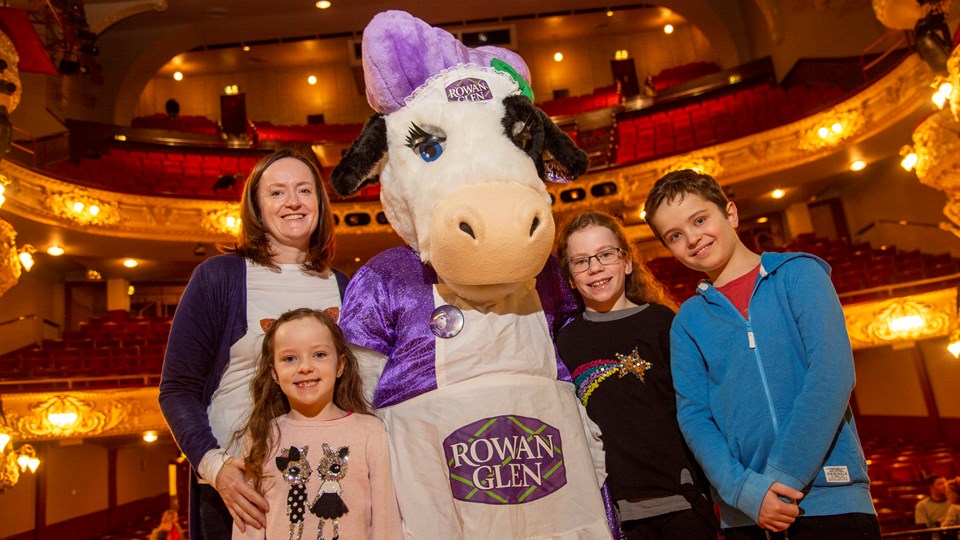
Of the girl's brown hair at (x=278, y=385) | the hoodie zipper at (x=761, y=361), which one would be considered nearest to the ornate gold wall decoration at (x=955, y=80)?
the hoodie zipper at (x=761, y=361)

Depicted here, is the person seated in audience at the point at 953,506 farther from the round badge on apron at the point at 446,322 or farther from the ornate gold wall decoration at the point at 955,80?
the round badge on apron at the point at 446,322

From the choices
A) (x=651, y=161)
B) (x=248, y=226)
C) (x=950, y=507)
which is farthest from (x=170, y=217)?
(x=950, y=507)

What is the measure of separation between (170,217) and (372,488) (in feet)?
33.9

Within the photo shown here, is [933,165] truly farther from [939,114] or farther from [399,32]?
[399,32]

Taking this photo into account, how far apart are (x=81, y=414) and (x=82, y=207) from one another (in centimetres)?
338

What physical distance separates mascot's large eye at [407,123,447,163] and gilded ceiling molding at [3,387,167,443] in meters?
7.63

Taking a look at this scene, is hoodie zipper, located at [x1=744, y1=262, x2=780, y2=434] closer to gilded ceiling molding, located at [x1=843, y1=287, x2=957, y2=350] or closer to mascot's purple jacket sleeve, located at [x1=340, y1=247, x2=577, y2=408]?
mascot's purple jacket sleeve, located at [x1=340, y1=247, x2=577, y2=408]

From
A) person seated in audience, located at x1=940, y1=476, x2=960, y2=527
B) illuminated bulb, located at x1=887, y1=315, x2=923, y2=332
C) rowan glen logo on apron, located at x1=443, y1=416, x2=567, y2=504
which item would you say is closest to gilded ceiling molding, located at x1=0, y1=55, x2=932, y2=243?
illuminated bulb, located at x1=887, y1=315, x2=923, y2=332

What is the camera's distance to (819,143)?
9.48 meters

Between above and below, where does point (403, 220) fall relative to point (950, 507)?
above

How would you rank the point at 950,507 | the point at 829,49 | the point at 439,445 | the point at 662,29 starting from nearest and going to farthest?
the point at 439,445 < the point at 950,507 < the point at 829,49 < the point at 662,29

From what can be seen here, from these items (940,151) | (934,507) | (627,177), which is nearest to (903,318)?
(940,151)

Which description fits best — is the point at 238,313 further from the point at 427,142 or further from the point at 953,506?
the point at 953,506

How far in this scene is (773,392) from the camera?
4.88 feet
